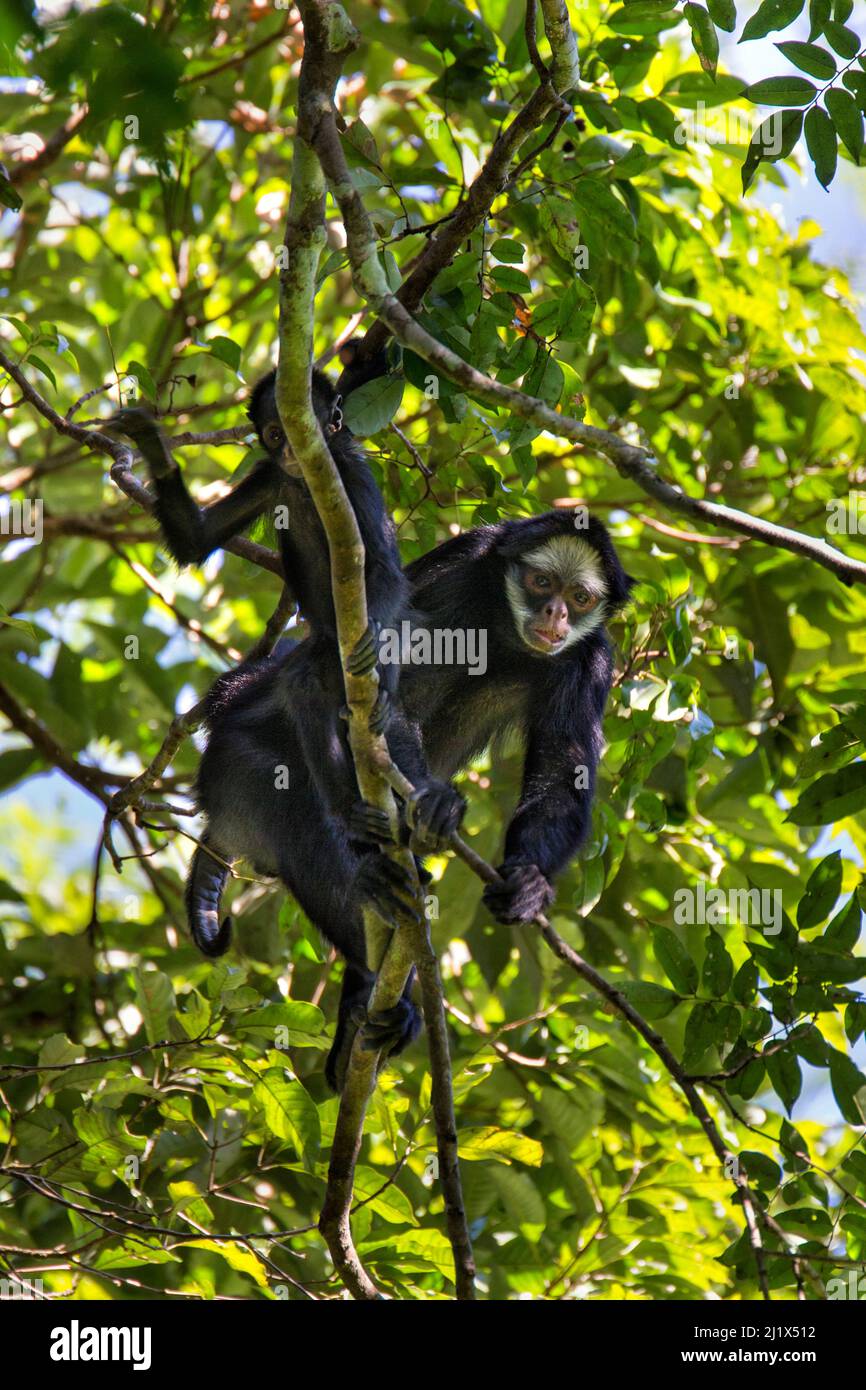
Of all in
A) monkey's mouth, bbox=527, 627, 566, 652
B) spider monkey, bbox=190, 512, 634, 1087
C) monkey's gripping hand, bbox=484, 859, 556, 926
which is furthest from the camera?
monkey's mouth, bbox=527, 627, 566, 652

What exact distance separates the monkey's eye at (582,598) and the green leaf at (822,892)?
7.61 ft

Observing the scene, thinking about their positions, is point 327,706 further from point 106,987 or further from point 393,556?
point 106,987

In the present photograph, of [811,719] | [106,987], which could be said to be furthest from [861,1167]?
[106,987]

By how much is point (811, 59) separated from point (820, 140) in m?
0.27

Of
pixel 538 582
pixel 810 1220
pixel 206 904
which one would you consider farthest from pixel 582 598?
pixel 810 1220

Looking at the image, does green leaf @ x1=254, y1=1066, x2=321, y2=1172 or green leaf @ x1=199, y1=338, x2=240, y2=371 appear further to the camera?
green leaf @ x1=199, y1=338, x2=240, y2=371

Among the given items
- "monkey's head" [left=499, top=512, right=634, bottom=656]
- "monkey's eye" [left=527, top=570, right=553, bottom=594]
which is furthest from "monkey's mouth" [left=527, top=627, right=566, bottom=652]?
"monkey's eye" [left=527, top=570, right=553, bottom=594]

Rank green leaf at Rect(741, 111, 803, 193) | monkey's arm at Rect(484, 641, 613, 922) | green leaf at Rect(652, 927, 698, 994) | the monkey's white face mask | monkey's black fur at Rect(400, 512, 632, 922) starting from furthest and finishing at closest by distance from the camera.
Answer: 1. the monkey's white face mask
2. monkey's black fur at Rect(400, 512, 632, 922)
3. monkey's arm at Rect(484, 641, 613, 922)
4. green leaf at Rect(652, 927, 698, 994)
5. green leaf at Rect(741, 111, 803, 193)

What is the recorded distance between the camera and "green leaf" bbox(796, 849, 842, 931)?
4.86 m

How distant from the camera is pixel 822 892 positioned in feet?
16.0

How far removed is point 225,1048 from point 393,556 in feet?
6.89

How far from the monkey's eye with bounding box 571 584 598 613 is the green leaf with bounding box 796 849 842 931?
2320 millimetres

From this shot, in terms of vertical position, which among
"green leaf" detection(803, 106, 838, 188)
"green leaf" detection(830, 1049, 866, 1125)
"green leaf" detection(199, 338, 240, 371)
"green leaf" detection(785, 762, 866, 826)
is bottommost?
"green leaf" detection(830, 1049, 866, 1125)

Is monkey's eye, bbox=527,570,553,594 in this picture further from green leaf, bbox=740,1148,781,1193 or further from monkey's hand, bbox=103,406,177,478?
green leaf, bbox=740,1148,781,1193
